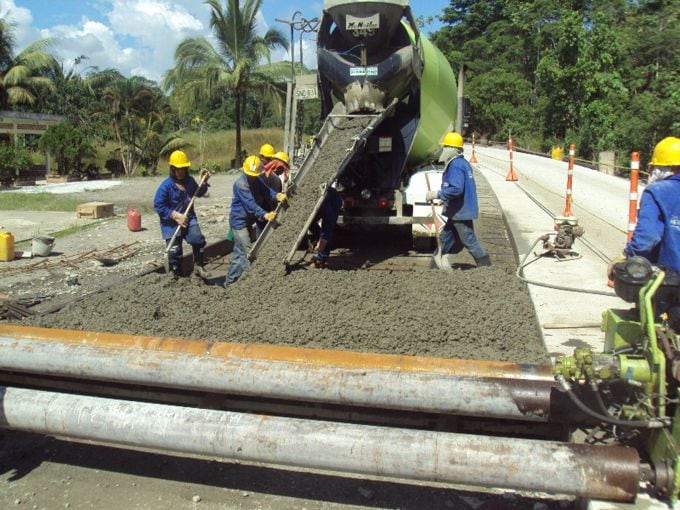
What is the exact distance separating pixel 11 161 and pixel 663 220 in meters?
21.3

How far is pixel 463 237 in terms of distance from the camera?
6.38m

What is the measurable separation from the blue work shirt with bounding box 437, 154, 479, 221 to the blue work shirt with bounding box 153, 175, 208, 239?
9.32 feet

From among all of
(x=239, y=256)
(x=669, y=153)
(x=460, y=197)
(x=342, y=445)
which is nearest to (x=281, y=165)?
(x=239, y=256)

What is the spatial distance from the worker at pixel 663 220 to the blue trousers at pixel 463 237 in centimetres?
295

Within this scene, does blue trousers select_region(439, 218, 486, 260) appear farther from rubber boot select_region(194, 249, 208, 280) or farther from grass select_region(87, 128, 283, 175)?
grass select_region(87, 128, 283, 175)

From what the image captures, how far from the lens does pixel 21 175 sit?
71.2 ft

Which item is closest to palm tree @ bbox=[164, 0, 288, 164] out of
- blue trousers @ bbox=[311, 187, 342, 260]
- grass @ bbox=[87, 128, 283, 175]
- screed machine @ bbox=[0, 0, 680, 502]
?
grass @ bbox=[87, 128, 283, 175]

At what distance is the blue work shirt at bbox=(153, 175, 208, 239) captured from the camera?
6.79 meters

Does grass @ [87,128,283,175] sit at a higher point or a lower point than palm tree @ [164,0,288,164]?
lower

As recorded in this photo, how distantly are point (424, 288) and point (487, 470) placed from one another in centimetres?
310

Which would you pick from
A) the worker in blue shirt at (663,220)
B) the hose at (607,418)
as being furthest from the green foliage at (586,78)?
the hose at (607,418)

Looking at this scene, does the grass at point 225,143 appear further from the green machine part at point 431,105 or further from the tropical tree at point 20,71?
the green machine part at point 431,105

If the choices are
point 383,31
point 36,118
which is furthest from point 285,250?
point 36,118

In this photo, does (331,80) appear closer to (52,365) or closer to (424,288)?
(424,288)
